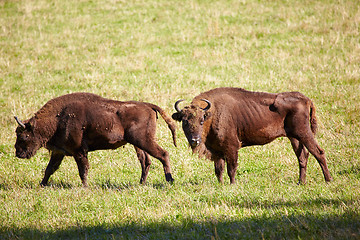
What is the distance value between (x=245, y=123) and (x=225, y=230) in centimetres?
367

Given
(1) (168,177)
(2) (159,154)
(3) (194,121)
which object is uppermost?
(3) (194,121)

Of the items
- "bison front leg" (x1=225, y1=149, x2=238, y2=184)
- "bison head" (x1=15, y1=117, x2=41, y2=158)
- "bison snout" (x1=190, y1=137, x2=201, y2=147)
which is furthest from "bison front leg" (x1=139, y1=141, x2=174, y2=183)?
"bison head" (x1=15, y1=117, x2=41, y2=158)

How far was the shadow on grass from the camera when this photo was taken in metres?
5.80

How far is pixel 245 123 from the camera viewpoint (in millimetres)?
9477

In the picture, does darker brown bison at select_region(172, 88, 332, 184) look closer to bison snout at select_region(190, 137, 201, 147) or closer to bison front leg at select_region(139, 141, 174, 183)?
bison snout at select_region(190, 137, 201, 147)

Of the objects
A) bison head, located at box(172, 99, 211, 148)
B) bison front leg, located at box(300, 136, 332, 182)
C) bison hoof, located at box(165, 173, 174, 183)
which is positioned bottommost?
bison hoof, located at box(165, 173, 174, 183)

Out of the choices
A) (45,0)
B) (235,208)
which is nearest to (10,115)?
(235,208)

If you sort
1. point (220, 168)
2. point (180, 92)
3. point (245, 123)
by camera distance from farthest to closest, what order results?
1. point (180, 92)
2. point (245, 123)
3. point (220, 168)

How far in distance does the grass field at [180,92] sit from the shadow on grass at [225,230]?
0.03 m

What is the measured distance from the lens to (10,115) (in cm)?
1441

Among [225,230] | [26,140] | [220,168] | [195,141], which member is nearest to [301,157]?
[220,168]

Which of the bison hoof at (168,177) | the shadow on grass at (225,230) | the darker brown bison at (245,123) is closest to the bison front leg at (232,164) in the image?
the darker brown bison at (245,123)

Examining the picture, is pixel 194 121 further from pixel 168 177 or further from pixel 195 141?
pixel 168 177

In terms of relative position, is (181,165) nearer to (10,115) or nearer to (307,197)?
(307,197)
